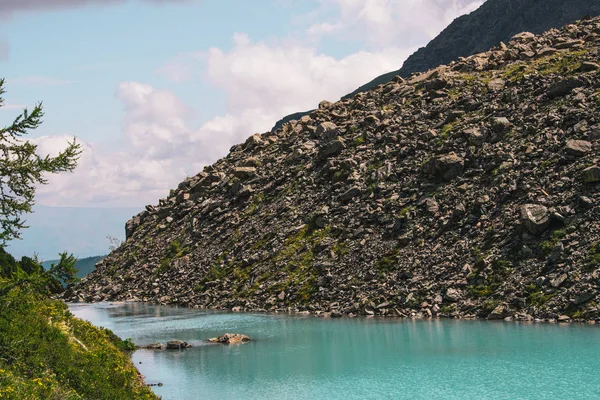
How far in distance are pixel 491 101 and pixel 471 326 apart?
48.8 m

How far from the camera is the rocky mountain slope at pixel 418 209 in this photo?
2731 inches

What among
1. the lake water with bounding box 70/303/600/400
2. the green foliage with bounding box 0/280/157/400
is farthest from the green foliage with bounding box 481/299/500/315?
the green foliage with bounding box 0/280/157/400

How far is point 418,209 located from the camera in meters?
87.5

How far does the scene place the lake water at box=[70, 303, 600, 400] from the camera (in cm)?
4416

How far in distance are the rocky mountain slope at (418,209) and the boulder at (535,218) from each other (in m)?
0.16

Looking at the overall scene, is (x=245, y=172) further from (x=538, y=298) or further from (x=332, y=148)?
(x=538, y=298)

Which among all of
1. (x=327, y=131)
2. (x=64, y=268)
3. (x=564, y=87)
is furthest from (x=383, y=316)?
(x=327, y=131)

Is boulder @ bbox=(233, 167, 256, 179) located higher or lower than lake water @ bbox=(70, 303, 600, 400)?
higher

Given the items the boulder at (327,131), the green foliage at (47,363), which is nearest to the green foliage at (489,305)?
the green foliage at (47,363)

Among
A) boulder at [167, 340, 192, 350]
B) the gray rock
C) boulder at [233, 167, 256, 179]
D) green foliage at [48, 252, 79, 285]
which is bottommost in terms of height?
boulder at [167, 340, 192, 350]

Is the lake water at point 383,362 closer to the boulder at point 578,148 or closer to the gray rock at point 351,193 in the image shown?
the gray rock at point 351,193

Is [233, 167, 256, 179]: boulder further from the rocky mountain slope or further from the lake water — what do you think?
the lake water

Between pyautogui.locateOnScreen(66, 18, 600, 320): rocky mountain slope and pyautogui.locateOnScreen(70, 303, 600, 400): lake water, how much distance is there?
639cm

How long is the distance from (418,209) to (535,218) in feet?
63.6
